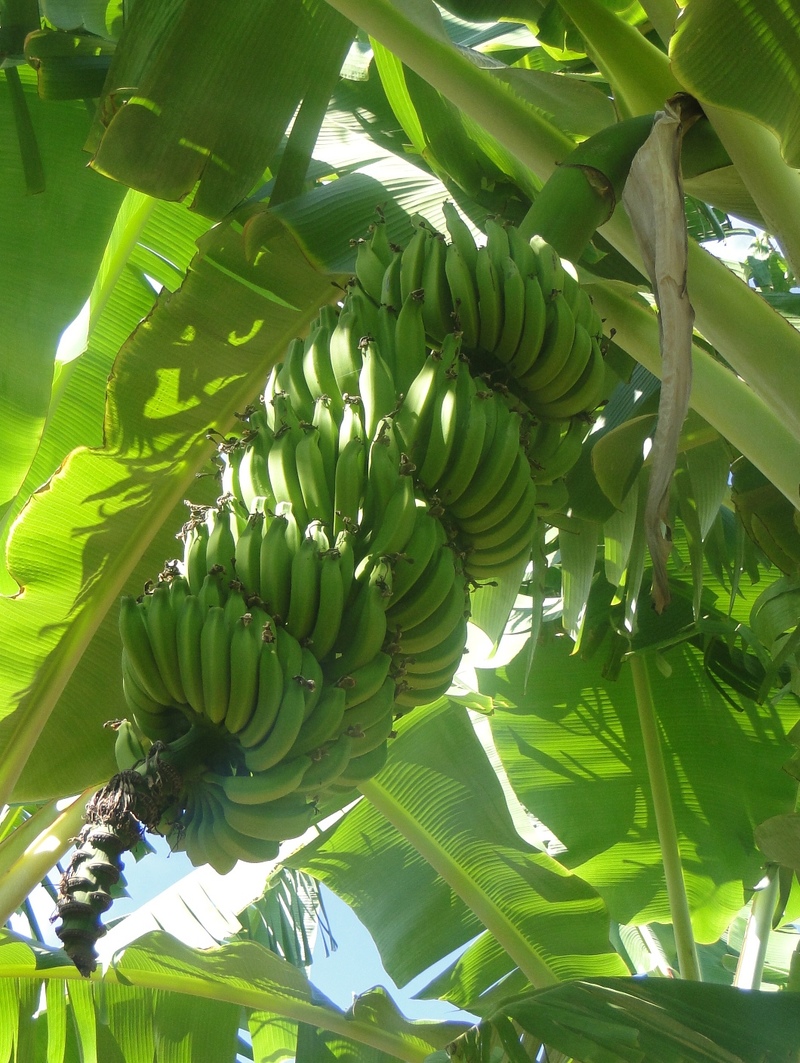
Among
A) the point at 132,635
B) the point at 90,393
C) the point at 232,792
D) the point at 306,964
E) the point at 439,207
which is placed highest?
the point at 439,207

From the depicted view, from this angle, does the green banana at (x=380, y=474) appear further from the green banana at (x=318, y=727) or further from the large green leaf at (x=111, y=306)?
the large green leaf at (x=111, y=306)

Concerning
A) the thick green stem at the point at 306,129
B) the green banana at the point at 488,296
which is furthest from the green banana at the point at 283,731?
the thick green stem at the point at 306,129

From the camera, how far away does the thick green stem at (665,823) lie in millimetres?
2197

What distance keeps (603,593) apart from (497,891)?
747mm

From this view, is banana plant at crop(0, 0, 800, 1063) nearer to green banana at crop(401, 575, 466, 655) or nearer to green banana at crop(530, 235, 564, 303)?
green banana at crop(530, 235, 564, 303)

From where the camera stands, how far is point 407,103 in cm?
175

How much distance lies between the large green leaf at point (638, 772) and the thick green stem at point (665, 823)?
77 mm

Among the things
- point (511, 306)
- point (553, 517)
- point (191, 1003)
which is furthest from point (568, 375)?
point (191, 1003)

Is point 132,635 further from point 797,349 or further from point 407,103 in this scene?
point 407,103

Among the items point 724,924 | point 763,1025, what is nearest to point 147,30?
point 763,1025

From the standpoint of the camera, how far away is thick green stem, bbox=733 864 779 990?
2281 mm

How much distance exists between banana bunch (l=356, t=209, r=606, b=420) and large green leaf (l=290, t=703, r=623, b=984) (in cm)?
125

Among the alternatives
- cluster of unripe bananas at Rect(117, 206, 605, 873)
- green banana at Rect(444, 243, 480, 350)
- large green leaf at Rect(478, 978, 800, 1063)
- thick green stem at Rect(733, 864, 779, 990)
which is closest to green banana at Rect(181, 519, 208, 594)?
cluster of unripe bananas at Rect(117, 206, 605, 873)

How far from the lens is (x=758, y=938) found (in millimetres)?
2359
